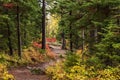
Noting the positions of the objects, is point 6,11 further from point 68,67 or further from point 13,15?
point 68,67

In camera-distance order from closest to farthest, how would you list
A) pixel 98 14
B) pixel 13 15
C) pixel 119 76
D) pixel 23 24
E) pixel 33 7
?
pixel 119 76, pixel 98 14, pixel 33 7, pixel 13 15, pixel 23 24

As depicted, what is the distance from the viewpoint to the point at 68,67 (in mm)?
13852

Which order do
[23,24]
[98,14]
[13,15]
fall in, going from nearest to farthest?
1. [98,14]
2. [13,15]
3. [23,24]

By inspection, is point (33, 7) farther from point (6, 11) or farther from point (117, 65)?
point (117, 65)

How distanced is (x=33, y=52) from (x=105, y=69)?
15.7m

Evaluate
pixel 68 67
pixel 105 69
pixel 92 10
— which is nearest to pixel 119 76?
pixel 105 69

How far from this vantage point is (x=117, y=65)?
40.2ft

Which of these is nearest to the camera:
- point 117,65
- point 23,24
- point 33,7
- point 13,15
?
point 117,65

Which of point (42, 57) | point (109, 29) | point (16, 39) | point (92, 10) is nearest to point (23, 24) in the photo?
point (16, 39)

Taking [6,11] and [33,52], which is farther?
[33,52]

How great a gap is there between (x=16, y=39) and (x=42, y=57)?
365 cm

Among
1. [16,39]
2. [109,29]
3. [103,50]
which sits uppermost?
[109,29]

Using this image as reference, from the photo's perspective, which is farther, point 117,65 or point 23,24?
point 23,24

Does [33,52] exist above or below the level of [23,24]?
below
